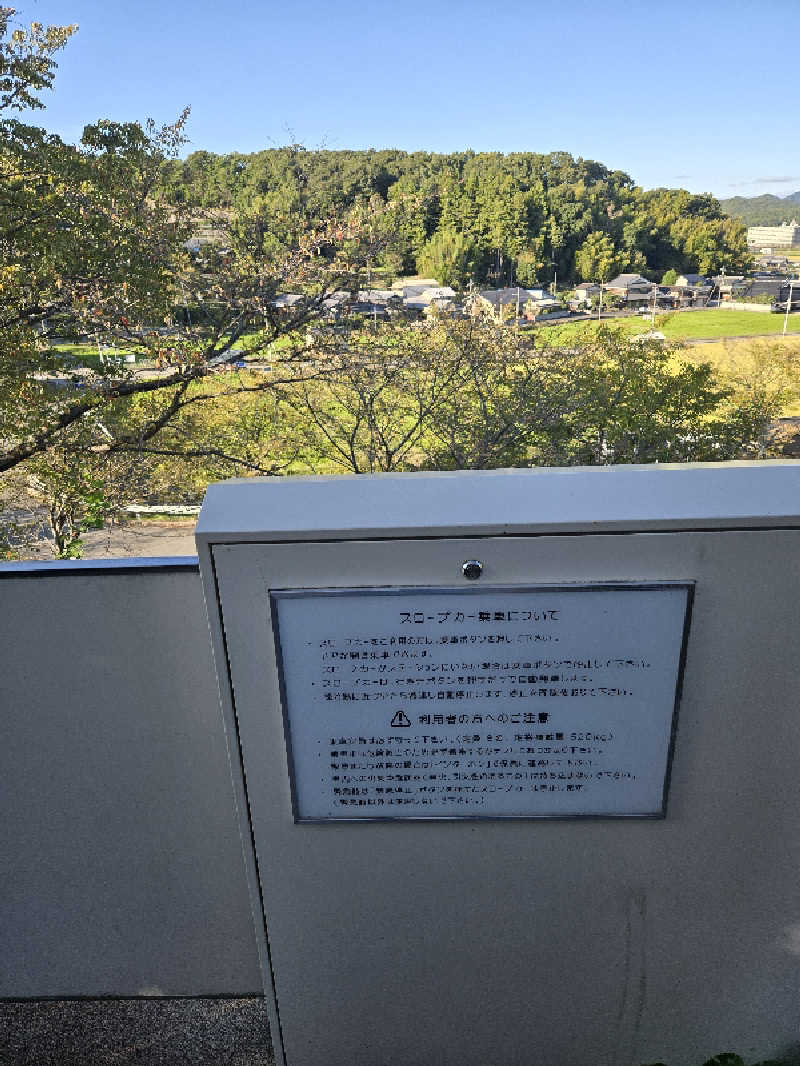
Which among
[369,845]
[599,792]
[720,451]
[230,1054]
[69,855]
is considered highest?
[599,792]

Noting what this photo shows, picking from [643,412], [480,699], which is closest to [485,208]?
[643,412]

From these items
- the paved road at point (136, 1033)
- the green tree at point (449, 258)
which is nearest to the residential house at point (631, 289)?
the green tree at point (449, 258)

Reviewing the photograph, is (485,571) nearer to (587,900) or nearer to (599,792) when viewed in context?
(599,792)

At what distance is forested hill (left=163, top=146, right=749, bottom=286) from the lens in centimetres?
841

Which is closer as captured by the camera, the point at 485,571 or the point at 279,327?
the point at 485,571

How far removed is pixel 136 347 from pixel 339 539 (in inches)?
269

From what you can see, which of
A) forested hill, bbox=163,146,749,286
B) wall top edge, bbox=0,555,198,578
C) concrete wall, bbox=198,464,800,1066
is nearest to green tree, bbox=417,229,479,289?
forested hill, bbox=163,146,749,286

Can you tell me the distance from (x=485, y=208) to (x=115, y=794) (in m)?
21.9

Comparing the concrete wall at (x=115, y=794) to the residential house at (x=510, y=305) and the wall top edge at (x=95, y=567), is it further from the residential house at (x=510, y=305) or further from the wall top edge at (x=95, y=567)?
the residential house at (x=510, y=305)

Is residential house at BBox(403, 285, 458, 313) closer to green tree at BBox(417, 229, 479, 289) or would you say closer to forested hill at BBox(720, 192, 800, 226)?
green tree at BBox(417, 229, 479, 289)

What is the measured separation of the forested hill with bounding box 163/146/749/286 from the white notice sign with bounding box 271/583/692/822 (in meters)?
7.56

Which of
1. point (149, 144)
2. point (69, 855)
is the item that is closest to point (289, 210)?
point (149, 144)

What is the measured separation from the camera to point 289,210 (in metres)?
8.50

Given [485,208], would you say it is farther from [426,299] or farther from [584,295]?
[426,299]
